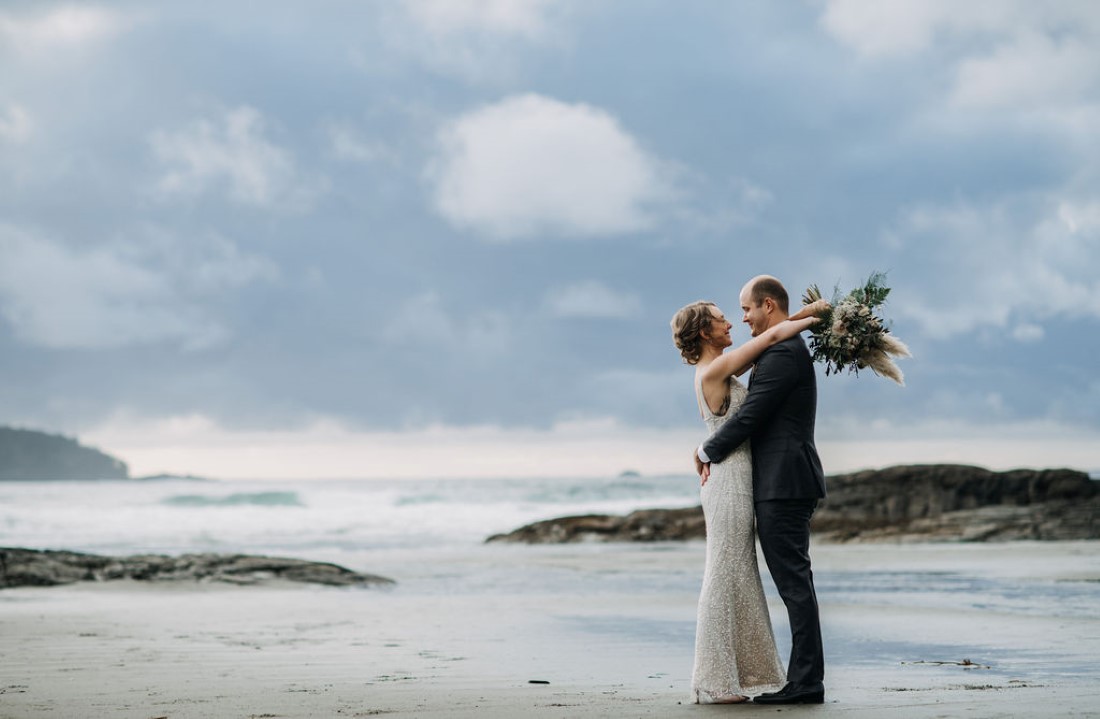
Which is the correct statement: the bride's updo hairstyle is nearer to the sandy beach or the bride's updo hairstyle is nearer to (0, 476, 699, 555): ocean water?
the sandy beach

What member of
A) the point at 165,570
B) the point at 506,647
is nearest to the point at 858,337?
the point at 506,647

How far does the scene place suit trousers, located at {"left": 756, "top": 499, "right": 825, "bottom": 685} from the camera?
561cm

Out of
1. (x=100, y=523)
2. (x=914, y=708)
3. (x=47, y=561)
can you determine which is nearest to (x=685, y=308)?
(x=914, y=708)

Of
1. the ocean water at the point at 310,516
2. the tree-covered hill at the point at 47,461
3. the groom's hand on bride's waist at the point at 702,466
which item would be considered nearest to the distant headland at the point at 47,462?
the tree-covered hill at the point at 47,461

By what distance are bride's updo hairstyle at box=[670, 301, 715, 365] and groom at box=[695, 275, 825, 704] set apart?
1.11 ft

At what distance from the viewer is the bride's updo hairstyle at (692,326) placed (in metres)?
5.88

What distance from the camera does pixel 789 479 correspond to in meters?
5.60

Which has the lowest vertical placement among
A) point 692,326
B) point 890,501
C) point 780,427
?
point 780,427

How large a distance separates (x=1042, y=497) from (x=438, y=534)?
1529 cm

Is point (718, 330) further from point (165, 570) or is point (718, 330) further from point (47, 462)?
point (47, 462)

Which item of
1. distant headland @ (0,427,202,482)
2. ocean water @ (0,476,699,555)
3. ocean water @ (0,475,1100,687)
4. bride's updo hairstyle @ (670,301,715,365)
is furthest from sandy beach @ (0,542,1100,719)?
distant headland @ (0,427,202,482)

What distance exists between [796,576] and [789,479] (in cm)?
46

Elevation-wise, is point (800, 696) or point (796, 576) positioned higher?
point (796, 576)

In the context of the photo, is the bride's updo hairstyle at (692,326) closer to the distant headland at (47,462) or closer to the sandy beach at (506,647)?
the sandy beach at (506,647)
